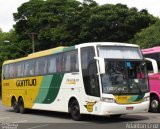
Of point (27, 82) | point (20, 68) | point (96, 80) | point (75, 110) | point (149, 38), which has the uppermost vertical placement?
point (149, 38)

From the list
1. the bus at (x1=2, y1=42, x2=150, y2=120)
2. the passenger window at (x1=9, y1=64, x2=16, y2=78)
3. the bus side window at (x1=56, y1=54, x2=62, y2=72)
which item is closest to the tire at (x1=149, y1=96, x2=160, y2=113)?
the bus at (x1=2, y1=42, x2=150, y2=120)

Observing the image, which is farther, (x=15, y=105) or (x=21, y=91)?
(x=15, y=105)

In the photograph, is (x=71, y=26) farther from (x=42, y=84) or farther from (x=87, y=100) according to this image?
(x=87, y=100)

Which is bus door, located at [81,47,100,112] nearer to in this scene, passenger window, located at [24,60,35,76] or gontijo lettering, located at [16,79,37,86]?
gontijo lettering, located at [16,79,37,86]

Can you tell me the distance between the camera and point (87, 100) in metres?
17.5

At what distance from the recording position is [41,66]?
72.4 ft

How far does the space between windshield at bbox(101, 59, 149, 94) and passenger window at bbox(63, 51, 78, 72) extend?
1.93 m

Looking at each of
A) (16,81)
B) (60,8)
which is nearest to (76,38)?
(60,8)

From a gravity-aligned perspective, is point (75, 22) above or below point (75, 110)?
above

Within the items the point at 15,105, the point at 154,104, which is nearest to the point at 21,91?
the point at 15,105

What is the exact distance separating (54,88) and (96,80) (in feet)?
13.2

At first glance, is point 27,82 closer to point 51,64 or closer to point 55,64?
point 51,64

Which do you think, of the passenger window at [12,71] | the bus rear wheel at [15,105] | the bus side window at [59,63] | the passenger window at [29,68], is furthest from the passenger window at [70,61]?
the bus rear wheel at [15,105]

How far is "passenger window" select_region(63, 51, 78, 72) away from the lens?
18.4 metres
